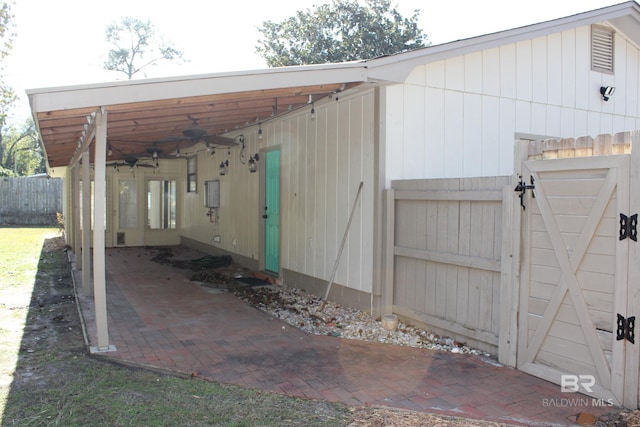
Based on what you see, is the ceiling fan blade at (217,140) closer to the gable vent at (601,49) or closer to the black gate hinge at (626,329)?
the gable vent at (601,49)

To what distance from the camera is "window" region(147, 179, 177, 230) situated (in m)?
13.4

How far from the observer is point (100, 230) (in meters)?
4.49

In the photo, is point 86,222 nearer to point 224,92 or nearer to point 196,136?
point 196,136

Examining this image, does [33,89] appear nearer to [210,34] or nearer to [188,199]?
[188,199]

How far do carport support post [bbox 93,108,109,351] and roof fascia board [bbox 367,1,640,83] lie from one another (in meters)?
2.77

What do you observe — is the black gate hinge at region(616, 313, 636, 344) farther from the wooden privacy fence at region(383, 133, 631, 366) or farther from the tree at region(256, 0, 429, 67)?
the tree at region(256, 0, 429, 67)

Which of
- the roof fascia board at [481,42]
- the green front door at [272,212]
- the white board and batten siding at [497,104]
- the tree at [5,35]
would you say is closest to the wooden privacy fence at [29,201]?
the tree at [5,35]

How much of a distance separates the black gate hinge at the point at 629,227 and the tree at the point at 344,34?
21.2 meters

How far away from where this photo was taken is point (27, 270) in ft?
30.3

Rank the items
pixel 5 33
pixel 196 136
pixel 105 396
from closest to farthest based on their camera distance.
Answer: pixel 105 396 < pixel 196 136 < pixel 5 33

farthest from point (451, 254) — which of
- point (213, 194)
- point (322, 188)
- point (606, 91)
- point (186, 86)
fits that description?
point (213, 194)

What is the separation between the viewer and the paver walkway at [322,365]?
3.48 metres

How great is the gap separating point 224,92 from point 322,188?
261 centimetres

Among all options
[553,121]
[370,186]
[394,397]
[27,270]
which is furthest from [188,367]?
[27,270]
